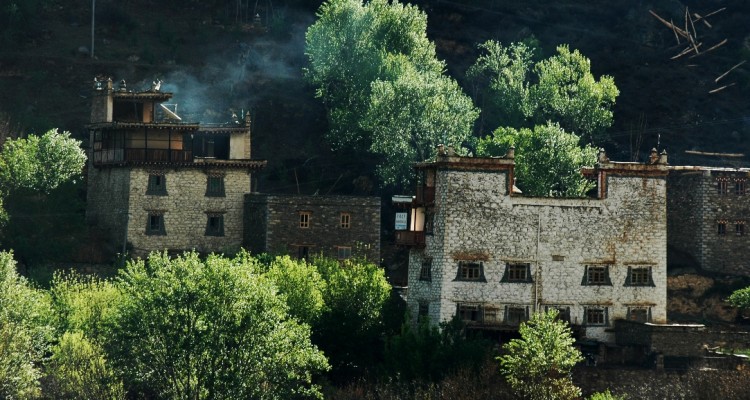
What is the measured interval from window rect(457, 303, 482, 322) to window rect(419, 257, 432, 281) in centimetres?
223

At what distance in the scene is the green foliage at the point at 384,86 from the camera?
113750 millimetres

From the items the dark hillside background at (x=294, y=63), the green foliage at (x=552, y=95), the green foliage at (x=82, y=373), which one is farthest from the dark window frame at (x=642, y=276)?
the dark hillside background at (x=294, y=63)

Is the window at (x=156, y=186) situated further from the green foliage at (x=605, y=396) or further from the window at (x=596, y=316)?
the green foliage at (x=605, y=396)

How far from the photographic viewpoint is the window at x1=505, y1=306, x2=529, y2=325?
306 ft

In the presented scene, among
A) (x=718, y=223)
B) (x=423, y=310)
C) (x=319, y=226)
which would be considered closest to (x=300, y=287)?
(x=423, y=310)

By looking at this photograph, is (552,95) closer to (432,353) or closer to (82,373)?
(432,353)

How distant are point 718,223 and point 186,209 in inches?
1145

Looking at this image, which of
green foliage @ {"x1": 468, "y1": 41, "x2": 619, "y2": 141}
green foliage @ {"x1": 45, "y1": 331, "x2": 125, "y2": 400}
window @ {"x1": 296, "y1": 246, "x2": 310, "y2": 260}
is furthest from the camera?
green foliage @ {"x1": 468, "y1": 41, "x2": 619, "y2": 141}

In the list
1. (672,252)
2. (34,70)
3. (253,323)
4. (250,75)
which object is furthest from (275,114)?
(253,323)

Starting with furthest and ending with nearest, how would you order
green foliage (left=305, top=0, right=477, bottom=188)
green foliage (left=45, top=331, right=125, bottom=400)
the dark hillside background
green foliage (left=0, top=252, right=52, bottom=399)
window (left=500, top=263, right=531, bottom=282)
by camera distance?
the dark hillside background < green foliage (left=305, top=0, right=477, bottom=188) < window (left=500, top=263, right=531, bottom=282) < green foliage (left=0, top=252, right=52, bottom=399) < green foliage (left=45, top=331, right=125, bottom=400)

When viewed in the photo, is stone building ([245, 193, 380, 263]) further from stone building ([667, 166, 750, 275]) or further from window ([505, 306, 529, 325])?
stone building ([667, 166, 750, 275])

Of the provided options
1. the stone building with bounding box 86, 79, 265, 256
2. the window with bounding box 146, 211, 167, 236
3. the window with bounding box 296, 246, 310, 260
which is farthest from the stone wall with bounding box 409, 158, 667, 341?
the window with bounding box 146, 211, 167, 236

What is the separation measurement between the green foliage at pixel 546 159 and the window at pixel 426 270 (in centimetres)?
1394

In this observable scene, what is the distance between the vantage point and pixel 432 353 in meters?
88.9
